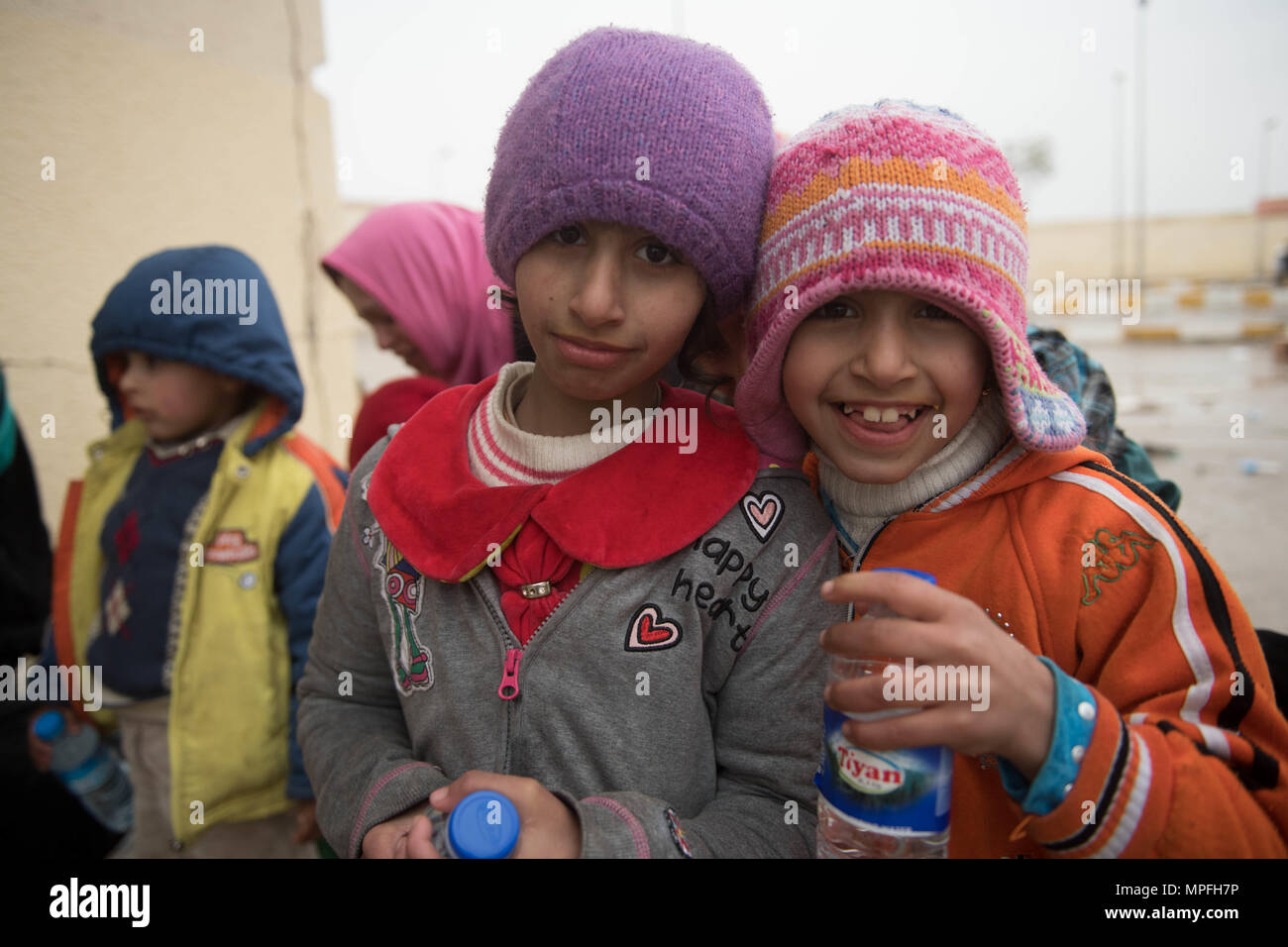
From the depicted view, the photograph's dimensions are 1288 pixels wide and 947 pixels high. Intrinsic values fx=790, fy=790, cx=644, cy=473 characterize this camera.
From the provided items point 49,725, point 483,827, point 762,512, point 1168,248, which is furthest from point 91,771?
point 1168,248

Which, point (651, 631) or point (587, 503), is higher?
point (587, 503)

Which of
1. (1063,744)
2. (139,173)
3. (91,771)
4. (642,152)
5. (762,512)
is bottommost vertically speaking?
(91,771)

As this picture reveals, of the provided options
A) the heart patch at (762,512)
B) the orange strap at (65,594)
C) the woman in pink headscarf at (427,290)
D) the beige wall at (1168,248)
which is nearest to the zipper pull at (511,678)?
the heart patch at (762,512)

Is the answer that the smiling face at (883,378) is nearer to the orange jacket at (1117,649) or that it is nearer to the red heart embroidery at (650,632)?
the orange jacket at (1117,649)

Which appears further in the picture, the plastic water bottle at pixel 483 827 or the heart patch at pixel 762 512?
the heart patch at pixel 762 512

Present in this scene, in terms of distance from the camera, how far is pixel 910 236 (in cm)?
109

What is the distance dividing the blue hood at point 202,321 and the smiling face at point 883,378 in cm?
160

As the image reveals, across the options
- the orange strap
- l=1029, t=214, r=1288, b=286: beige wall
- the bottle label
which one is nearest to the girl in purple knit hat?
the bottle label

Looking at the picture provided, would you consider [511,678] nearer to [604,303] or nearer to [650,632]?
[650,632]

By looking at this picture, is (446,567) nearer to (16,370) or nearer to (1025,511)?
(1025,511)

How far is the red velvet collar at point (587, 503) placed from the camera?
1.20m

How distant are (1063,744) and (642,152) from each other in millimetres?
928

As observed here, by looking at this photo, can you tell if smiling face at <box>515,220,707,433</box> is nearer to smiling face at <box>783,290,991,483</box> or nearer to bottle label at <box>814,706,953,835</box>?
smiling face at <box>783,290,991,483</box>
